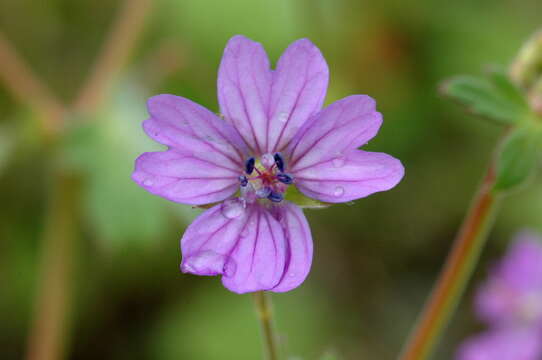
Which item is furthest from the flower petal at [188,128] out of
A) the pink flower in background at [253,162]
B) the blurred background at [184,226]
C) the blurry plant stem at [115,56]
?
the blurry plant stem at [115,56]

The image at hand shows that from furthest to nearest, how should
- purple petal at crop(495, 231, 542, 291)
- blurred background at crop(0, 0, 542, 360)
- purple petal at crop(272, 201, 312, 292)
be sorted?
blurred background at crop(0, 0, 542, 360)
purple petal at crop(495, 231, 542, 291)
purple petal at crop(272, 201, 312, 292)

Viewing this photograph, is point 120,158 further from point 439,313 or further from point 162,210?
point 439,313

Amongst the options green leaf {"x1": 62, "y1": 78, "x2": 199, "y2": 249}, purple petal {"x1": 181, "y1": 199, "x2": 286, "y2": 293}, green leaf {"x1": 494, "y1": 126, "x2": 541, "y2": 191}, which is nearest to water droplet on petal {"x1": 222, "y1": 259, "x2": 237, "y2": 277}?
purple petal {"x1": 181, "y1": 199, "x2": 286, "y2": 293}

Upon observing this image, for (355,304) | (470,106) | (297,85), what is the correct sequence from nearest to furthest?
(297,85) < (470,106) < (355,304)

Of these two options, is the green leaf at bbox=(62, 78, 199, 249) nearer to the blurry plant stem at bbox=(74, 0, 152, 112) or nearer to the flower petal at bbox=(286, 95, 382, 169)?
the blurry plant stem at bbox=(74, 0, 152, 112)

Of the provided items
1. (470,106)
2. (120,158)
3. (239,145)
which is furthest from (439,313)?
(120,158)

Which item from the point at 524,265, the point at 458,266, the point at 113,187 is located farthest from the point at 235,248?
the point at 524,265
